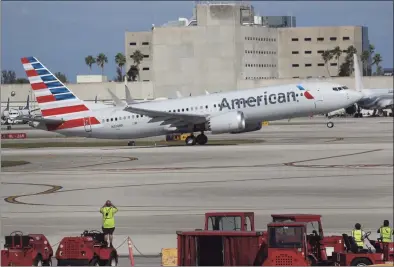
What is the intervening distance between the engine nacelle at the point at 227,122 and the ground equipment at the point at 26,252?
4366 centimetres

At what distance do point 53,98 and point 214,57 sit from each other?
2385 inches

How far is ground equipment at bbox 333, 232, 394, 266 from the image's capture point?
21.4 meters

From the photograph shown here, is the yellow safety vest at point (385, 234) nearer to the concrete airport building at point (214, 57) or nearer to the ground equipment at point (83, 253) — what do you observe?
the ground equipment at point (83, 253)

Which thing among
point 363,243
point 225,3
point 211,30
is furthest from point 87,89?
point 363,243

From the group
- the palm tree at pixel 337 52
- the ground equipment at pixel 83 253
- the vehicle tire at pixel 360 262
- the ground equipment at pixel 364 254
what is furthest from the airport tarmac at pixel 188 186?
the palm tree at pixel 337 52

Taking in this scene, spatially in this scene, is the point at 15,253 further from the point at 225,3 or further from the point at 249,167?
the point at 225,3

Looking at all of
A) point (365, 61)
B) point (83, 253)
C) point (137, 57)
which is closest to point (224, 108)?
point (365, 61)

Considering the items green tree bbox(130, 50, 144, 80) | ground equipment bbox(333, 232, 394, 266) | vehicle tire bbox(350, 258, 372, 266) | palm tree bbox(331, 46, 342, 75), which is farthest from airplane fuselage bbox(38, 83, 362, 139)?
green tree bbox(130, 50, 144, 80)

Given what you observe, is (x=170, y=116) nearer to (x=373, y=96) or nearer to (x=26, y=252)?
(x=373, y=96)

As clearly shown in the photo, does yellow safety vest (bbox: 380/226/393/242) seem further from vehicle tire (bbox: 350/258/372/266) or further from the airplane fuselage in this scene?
the airplane fuselage

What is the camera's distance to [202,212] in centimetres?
3250

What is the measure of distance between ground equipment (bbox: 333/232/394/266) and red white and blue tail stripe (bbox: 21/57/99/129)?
152 ft

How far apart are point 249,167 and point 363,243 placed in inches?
978

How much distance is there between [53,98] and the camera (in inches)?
2702
